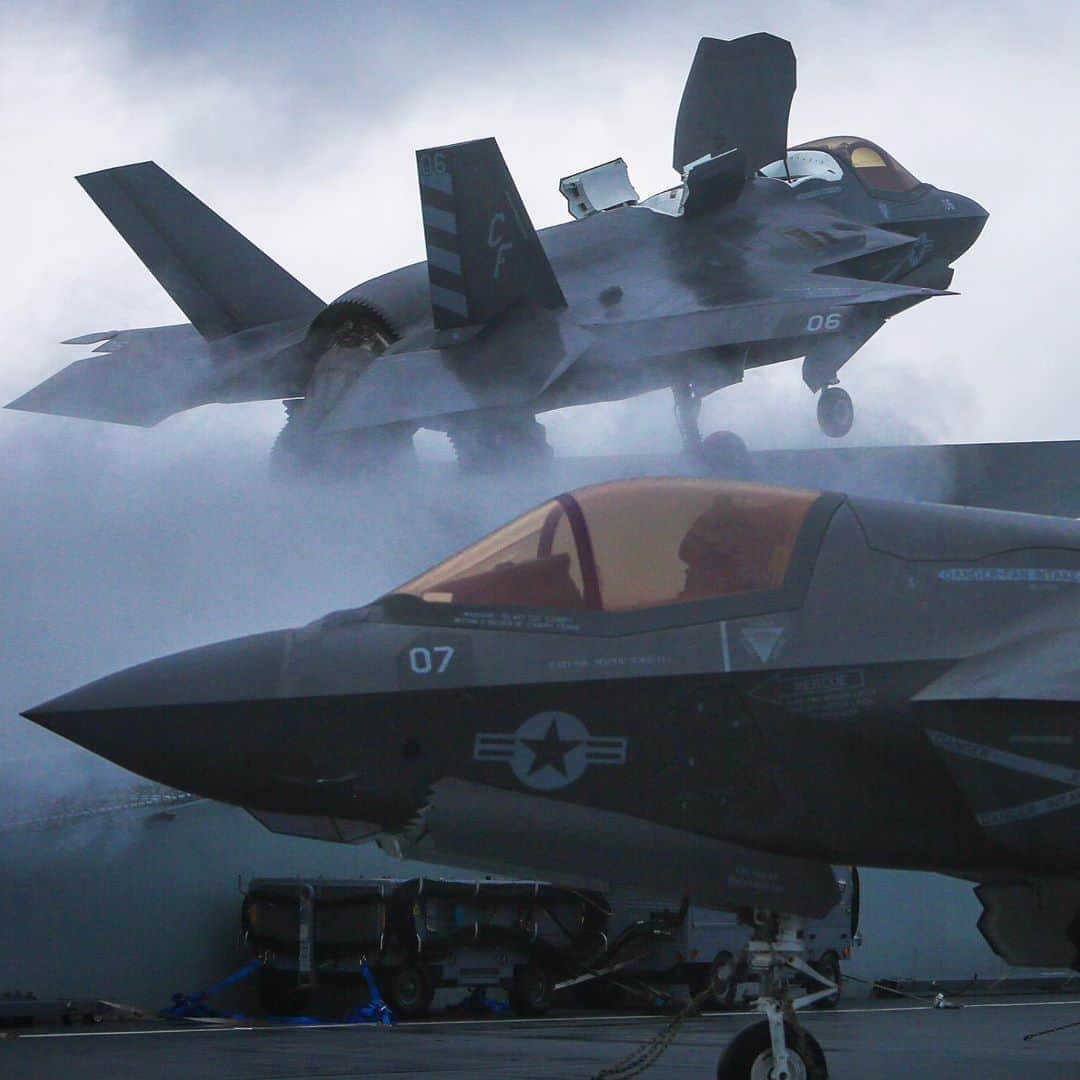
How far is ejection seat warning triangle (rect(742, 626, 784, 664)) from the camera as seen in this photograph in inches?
275

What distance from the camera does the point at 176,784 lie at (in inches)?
259

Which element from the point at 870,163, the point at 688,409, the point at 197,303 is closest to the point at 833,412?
the point at 688,409

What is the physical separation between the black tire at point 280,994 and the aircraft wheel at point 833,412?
11413 mm

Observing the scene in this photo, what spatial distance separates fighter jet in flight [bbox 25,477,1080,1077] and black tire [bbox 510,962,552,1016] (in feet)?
43.2

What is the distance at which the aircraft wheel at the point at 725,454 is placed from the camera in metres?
23.4

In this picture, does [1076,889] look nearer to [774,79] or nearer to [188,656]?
[188,656]

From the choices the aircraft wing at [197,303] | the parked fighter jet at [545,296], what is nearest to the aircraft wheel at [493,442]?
the parked fighter jet at [545,296]

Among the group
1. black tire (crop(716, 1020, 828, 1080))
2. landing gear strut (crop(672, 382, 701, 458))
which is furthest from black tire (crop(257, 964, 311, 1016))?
black tire (crop(716, 1020, 828, 1080))

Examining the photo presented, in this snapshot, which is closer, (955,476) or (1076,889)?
(1076,889)

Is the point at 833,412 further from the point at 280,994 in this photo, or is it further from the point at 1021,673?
the point at 1021,673

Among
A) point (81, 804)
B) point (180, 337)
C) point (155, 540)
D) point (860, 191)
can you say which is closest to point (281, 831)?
point (81, 804)

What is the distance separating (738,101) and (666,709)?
22070 mm

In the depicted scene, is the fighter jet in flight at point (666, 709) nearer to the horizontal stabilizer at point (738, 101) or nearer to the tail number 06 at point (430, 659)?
the tail number 06 at point (430, 659)

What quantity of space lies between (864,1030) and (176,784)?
12356 mm
